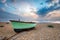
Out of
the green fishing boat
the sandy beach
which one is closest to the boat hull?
the green fishing boat

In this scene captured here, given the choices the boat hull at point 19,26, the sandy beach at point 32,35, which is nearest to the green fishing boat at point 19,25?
the boat hull at point 19,26

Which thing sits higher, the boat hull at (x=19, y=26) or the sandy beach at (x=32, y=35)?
the boat hull at (x=19, y=26)

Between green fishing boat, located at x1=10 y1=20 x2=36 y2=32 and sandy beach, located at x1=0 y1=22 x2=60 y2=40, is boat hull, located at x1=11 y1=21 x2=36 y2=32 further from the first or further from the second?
sandy beach, located at x1=0 y1=22 x2=60 y2=40

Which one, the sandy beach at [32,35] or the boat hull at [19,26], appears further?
the boat hull at [19,26]

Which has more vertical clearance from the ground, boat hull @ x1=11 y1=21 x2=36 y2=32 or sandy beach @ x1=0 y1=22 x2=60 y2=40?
boat hull @ x1=11 y1=21 x2=36 y2=32

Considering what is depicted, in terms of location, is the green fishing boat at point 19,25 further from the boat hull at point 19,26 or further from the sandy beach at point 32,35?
the sandy beach at point 32,35

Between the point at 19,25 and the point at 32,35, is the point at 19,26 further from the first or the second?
the point at 32,35

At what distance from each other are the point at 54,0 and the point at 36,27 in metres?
1.75

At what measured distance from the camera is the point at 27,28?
578 centimetres

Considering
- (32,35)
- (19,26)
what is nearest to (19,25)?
(19,26)

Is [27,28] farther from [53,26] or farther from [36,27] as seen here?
[53,26]

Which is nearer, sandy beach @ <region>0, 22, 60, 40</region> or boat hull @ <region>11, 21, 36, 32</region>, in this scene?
sandy beach @ <region>0, 22, 60, 40</region>

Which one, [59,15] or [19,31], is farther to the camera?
[59,15]

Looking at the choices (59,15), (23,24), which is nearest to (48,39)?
(23,24)
